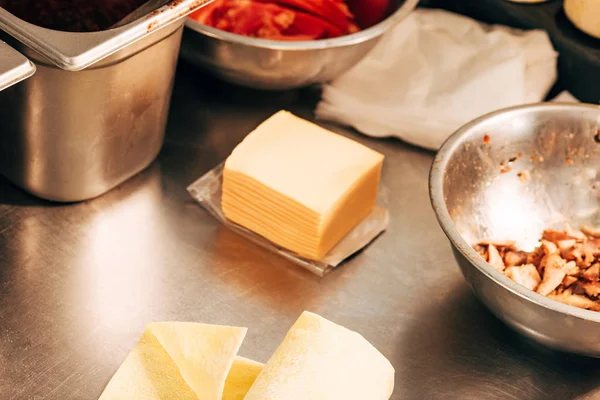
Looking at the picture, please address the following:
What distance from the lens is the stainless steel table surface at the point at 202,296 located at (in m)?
0.93

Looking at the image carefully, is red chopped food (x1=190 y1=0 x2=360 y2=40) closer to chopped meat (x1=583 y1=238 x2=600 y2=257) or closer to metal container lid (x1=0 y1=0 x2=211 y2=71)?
metal container lid (x1=0 y1=0 x2=211 y2=71)

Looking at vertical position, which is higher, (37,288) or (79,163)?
(79,163)

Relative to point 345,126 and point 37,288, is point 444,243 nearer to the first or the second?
point 345,126

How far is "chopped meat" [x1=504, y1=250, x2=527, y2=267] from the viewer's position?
39.4 inches

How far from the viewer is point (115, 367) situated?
0.90 meters

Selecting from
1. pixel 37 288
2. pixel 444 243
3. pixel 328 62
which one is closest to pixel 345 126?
pixel 328 62

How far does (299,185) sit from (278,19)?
347 millimetres

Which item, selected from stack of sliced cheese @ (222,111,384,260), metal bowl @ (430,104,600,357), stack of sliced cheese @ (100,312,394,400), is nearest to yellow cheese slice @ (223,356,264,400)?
stack of sliced cheese @ (100,312,394,400)

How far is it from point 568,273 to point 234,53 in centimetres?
54

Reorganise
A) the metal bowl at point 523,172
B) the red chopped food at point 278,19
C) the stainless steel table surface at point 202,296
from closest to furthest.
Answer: the stainless steel table surface at point 202,296 < the metal bowl at point 523,172 < the red chopped food at point 278,19

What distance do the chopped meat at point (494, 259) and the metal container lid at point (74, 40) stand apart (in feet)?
1.58

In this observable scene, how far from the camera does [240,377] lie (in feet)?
2.83

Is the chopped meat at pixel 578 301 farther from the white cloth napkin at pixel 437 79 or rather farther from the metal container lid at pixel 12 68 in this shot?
the metal container lid at pixel 12 68

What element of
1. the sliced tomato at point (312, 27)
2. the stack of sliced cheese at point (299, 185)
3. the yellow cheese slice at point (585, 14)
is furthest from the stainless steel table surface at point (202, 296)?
the yellow cheese slice at point (585, 14)
